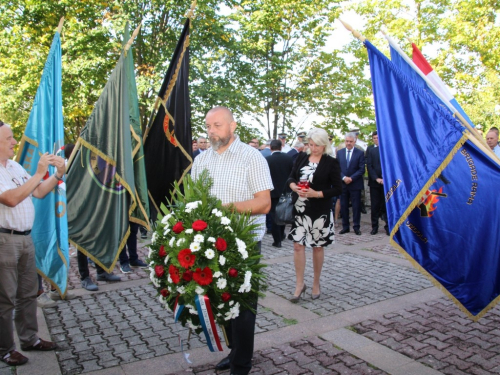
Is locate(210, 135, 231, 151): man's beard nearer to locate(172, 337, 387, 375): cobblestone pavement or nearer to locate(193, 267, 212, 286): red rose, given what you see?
locate(193, 267, 212, 286): red rose

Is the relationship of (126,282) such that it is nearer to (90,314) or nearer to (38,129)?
(90,314)

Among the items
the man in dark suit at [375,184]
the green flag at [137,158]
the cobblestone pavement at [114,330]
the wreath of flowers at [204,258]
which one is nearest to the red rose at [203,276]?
the wreath of flowers at [204,258]

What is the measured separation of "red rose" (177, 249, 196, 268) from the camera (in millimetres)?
2949

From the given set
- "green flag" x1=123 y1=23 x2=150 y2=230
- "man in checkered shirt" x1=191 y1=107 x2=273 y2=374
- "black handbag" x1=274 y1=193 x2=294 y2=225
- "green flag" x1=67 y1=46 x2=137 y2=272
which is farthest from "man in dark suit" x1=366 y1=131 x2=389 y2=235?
"man in checkered shirt" x1=191 y1=107 x2=273 y2=374

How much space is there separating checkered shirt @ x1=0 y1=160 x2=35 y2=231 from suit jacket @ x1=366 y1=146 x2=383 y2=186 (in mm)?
7926

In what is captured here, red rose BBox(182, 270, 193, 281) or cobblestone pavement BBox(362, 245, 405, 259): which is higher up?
red rose BBox(182, 270, 193, 281)

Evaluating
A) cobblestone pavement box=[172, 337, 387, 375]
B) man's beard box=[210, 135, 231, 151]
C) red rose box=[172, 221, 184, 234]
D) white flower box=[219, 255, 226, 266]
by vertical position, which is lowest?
cobblestone pavement box=[172, 337, 387, 375]

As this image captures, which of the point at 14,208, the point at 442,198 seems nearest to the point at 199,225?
the point at 14,208

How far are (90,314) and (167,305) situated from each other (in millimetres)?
2253

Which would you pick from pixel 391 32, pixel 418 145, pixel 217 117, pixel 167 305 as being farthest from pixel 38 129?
pixel 391 32

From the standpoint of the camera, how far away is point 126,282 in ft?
21.1

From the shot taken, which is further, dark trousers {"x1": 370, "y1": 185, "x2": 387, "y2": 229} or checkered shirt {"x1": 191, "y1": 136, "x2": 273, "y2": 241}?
dark trousers {"x1": 370, "y1": 185, "x2": 387, "y2": 229}

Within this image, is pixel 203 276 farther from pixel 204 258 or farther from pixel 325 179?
pixel 325 179

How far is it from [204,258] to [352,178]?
7937 millimetres
